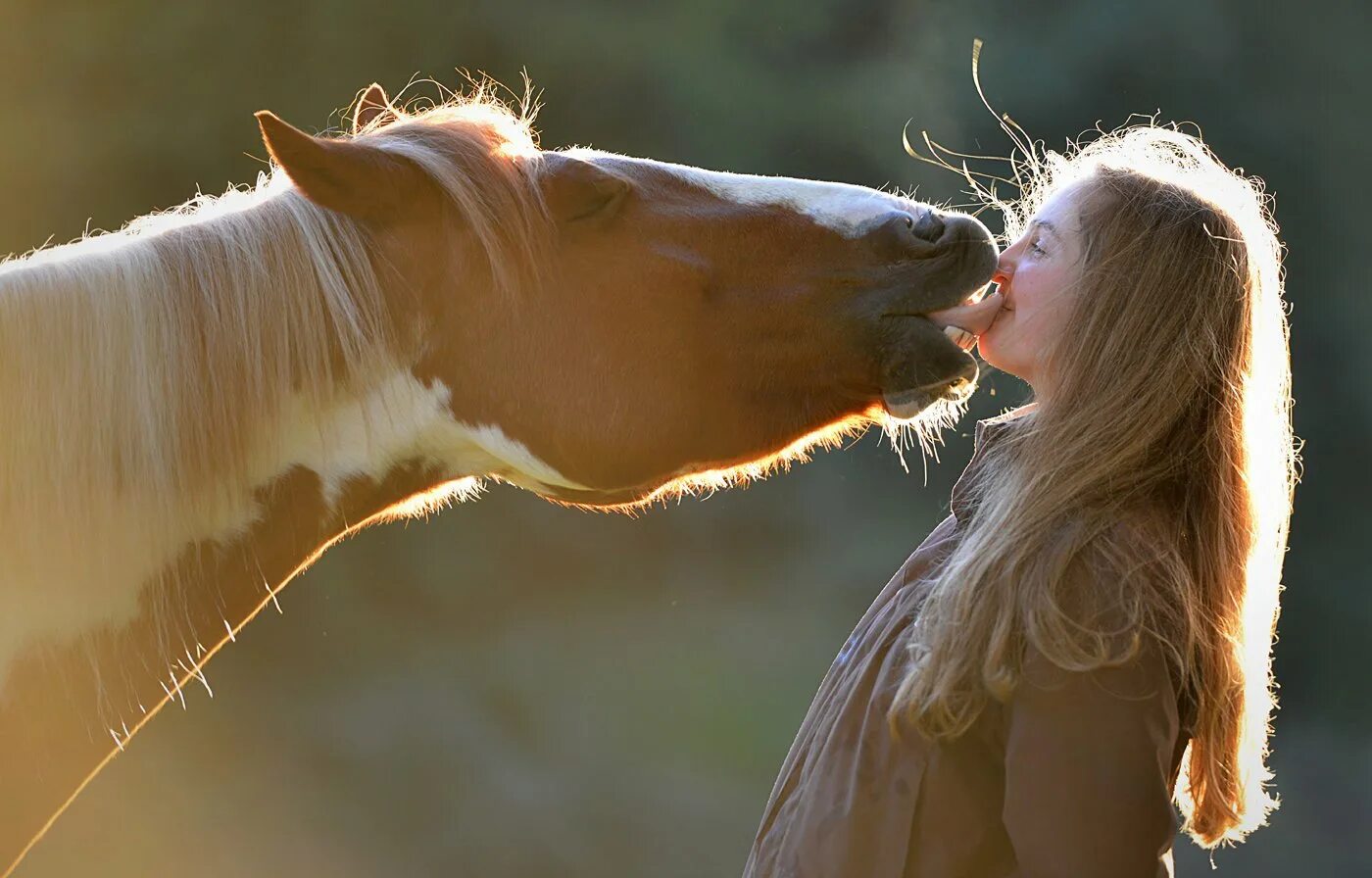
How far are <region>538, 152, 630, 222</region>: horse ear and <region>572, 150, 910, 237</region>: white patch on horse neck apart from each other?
0.04 meters

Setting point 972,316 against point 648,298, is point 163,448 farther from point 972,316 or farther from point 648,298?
point 972,316

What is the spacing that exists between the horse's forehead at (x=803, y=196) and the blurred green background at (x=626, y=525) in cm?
250

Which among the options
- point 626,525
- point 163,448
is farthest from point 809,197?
point 626,525

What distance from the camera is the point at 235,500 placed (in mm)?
1237

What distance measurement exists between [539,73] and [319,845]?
8.65 ft

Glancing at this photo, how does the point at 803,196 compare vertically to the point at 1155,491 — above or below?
above

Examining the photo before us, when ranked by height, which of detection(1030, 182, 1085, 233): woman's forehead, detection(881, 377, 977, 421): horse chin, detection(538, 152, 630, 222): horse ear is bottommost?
detection(881, 377, 977, 421): horse chin

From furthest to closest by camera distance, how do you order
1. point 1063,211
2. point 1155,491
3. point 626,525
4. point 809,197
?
point 626,525 < point 809,197 < point 1063,211 < point 1155,491

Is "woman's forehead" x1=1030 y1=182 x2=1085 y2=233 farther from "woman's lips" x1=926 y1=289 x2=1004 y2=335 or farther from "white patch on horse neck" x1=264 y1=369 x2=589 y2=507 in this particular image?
"white patch on horse neck" x1=264 y1=369 x2=589 y2=507

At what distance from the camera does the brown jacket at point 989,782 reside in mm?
976

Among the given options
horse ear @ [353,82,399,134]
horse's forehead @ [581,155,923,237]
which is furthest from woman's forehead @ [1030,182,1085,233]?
horse ear @ [353,82,399,134]

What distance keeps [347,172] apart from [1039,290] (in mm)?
703

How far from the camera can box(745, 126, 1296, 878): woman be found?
3.28 feet

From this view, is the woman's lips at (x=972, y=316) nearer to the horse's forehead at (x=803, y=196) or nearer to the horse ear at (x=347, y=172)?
the horse's forehead at (x=803, y=196)
